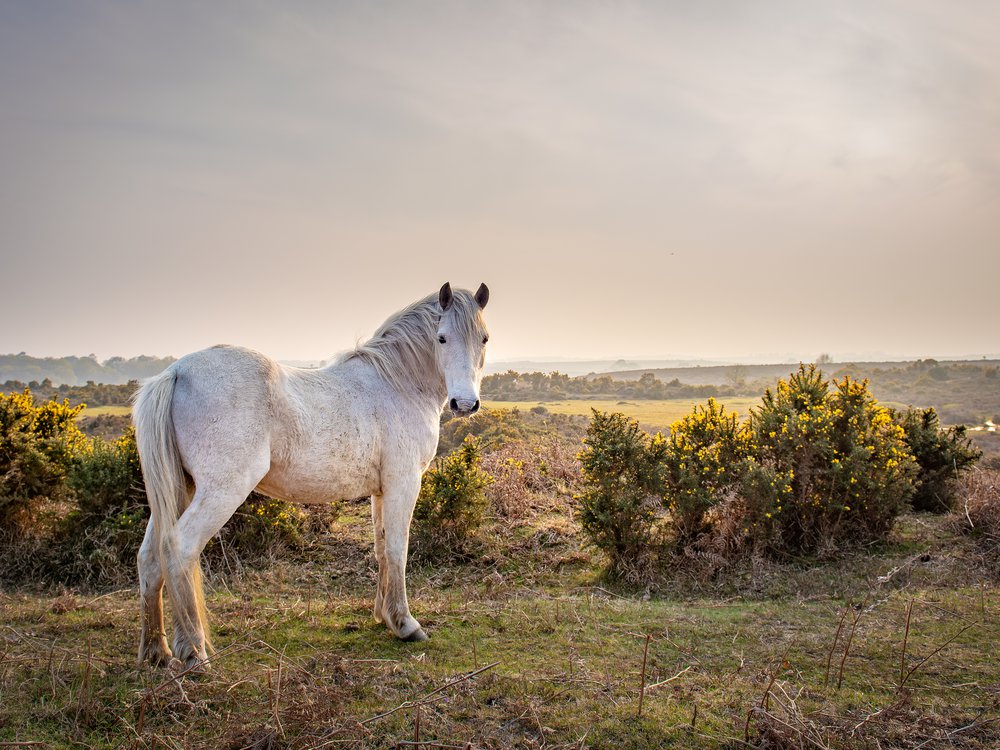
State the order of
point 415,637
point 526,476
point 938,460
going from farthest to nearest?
1. point 526,476
2. point 938,460
3. point 415,637

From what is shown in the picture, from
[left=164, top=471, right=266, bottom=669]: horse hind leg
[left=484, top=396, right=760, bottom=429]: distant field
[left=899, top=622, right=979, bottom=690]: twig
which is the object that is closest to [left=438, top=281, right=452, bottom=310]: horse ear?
[left=164, top=471, right=266, bottom=669]: horse hind leg

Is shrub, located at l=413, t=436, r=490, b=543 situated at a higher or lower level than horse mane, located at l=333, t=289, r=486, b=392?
lower

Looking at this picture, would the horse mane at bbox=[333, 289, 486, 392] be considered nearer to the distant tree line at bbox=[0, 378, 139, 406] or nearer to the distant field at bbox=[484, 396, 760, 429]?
the distant field at bbox=[484, 396, 760, 429]

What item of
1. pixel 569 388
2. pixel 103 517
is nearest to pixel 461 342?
pixel 103 517

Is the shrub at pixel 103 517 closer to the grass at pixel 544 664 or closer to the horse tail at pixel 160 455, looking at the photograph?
the grass at pixel 544 664

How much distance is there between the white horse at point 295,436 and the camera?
342 centimetres

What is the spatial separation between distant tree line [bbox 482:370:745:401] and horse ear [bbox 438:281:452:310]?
2298 centimetres

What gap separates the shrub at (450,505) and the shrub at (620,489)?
4.35 feet

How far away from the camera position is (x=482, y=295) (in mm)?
4609

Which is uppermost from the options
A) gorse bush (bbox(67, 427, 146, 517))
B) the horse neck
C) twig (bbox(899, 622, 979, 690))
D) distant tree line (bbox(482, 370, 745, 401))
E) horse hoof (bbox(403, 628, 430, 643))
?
the horse neck

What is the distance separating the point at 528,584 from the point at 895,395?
24.4 metres

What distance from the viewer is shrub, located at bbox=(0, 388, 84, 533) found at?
6.41 meters

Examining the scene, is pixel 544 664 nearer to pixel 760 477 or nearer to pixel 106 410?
pixel 760 477

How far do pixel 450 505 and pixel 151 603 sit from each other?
12.3 ft
